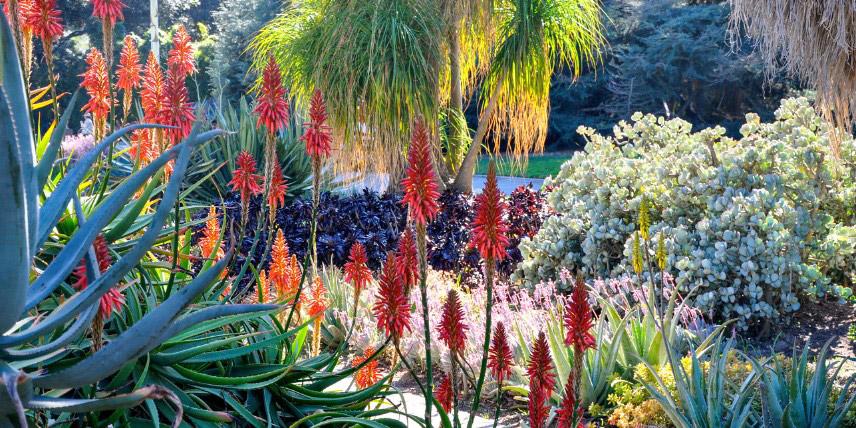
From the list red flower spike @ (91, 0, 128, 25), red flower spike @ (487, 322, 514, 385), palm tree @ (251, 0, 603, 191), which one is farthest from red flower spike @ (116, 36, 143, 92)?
palm tree @ (251, 0, 603, 191)

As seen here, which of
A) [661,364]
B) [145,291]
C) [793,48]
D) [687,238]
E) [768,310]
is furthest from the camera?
[687,238]

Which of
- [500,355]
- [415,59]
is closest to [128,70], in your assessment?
[500,355]

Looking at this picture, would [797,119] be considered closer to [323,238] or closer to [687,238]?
[687,238]

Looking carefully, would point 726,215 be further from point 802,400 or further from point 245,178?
point 245,178

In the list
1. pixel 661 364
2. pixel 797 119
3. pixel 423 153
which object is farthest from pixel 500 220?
pixel 797 119

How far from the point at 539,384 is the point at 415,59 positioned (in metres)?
7.23

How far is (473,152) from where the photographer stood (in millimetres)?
10062

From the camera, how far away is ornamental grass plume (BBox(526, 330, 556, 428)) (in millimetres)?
1915

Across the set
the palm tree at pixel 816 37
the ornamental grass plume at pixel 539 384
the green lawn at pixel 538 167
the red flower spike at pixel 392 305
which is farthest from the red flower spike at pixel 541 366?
the green lawn at pixel 538 167

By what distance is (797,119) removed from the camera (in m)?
6.27

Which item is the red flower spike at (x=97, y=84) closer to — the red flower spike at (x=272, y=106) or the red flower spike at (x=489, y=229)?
the red flower spike at (x=272, y=106)

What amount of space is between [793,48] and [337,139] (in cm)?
575

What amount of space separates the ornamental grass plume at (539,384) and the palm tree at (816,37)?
3.54m

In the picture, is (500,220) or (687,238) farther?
(687,238)
